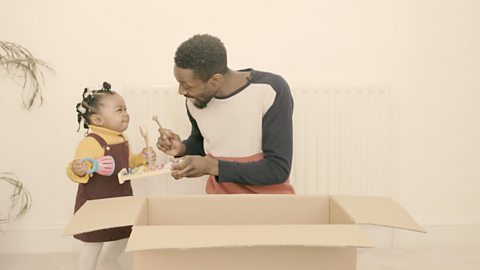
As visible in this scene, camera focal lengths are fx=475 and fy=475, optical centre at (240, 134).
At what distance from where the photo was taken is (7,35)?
1.97 metres

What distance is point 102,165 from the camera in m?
1.41

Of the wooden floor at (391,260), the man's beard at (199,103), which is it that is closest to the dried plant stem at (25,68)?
the wooden floor at (391,260)

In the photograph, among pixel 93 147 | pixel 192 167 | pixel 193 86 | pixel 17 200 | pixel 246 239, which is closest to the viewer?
pixel 246 239

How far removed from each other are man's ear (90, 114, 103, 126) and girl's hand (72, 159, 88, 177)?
0.16 meters

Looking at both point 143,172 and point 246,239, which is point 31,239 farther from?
point 246,239

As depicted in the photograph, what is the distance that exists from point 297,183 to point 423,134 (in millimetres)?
619

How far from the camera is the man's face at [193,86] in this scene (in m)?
1.30

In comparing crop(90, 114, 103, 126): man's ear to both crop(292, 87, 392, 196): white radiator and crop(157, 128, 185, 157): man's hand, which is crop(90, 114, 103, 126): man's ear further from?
crop(292, 87, 392, 196): white radiator

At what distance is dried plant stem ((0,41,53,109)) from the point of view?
6.46ft

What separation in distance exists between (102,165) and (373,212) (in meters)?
0.86

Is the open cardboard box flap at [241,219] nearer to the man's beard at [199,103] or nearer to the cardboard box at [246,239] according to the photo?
the cardboard box at [246,239]

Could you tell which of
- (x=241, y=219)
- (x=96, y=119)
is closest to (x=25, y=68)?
(x=96, y=119)

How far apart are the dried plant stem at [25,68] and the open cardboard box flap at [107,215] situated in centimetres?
128

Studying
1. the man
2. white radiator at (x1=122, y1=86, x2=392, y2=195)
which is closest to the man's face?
the man
